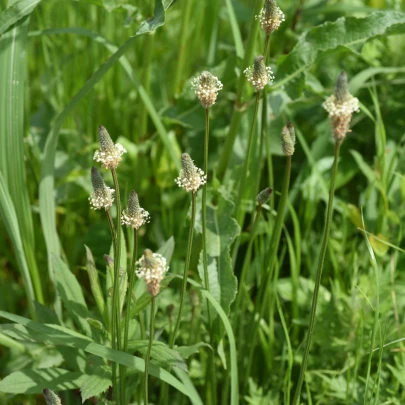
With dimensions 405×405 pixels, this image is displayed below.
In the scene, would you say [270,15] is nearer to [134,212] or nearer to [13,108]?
[134,212]

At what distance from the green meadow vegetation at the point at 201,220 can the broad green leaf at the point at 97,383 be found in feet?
0.05

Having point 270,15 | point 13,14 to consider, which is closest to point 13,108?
point 13,14

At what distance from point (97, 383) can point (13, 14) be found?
35.0 inches

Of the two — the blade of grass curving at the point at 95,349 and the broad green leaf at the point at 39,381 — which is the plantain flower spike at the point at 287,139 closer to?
the blade of grass curving at the point at 95,349

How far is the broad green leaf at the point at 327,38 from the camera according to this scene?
5.58 ft

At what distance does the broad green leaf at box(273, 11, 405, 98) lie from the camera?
1701mm

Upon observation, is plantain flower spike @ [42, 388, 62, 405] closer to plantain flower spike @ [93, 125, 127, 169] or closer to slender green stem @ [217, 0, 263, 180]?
plantain flower spike @ [93, 125, 127, 169]

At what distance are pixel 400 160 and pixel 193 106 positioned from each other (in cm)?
76

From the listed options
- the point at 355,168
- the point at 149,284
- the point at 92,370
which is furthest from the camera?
the point at 355,168

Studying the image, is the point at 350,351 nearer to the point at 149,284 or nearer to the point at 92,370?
the point at 92,370

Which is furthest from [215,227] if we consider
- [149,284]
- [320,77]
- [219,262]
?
[320,77]

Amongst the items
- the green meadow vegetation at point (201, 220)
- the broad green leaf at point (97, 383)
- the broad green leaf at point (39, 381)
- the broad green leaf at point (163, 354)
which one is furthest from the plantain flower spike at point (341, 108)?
the broad green leaf at point (39, 381)

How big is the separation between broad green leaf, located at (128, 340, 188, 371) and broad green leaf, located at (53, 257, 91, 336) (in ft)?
0.74

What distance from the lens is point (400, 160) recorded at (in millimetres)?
2260
